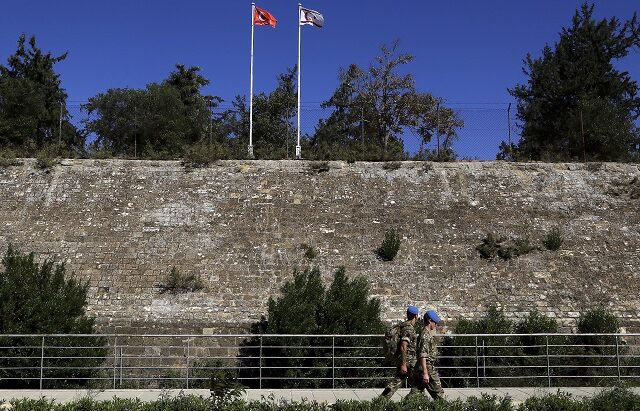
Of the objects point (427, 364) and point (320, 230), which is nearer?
point (427, 364)

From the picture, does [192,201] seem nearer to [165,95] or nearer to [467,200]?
[467,200]

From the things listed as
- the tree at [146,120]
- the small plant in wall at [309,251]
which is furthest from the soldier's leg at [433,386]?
the tree at [146,120]

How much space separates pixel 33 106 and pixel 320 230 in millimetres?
18802

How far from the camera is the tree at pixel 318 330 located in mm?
12688

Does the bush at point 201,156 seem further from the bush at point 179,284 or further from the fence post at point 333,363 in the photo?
the fence post at point 333,363

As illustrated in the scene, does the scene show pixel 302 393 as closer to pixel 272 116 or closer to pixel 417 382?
pixel 417 382

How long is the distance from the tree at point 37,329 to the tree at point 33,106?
1123 cm

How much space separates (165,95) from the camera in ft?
106

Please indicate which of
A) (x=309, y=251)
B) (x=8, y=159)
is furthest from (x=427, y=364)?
(x=8, y=159)

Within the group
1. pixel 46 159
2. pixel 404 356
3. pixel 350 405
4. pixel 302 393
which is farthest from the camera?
pixel 46 159

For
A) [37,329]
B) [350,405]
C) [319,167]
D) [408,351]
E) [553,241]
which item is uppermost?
[319,167]

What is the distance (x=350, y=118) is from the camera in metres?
34.3

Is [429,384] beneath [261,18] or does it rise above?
beneath

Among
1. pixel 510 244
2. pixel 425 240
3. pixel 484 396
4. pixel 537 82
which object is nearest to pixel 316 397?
pixel 484 396
